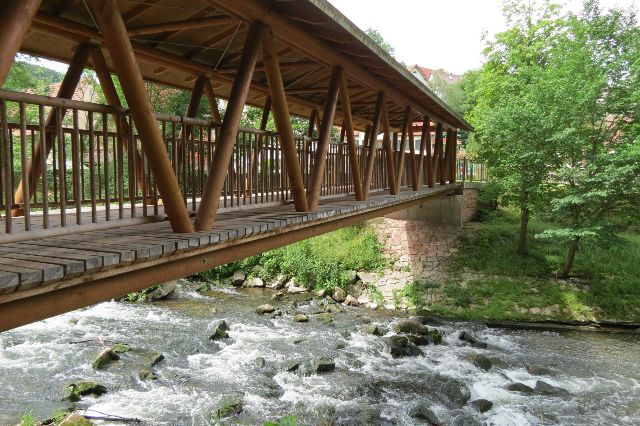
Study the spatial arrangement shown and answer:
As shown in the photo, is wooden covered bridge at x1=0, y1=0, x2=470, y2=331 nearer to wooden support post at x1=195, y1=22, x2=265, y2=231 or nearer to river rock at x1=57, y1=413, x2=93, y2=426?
wooden support post at x1=195, y1=22, x2=265, y2=231

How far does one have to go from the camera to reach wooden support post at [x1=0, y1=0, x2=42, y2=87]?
8.09 ft

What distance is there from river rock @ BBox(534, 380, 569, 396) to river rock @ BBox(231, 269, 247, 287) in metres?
10.9

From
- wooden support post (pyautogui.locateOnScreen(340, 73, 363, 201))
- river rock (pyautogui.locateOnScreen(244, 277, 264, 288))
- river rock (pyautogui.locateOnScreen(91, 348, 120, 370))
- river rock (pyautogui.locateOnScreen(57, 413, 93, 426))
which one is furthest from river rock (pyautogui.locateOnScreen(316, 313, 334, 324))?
river rock (pyautogui.locateOnScreen(57, 413, 93, 426))

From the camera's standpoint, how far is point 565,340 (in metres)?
11.9

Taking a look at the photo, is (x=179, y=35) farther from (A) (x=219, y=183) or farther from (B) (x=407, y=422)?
(B) (x=407, y=422)

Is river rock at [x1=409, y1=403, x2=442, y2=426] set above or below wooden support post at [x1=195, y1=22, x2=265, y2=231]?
below

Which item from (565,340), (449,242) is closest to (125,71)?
(565,340)

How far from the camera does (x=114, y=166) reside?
5062mm

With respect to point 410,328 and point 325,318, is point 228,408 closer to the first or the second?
point 325,318

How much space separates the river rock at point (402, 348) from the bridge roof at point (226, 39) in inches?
221

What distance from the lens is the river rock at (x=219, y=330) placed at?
436 inches

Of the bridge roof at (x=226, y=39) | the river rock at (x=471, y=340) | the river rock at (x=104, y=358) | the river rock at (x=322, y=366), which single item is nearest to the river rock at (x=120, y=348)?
the river rock at (x=104, y=358)

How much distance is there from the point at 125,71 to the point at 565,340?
40.3ft

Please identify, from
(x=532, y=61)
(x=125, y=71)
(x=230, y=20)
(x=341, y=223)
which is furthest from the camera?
(x=532, y=61)
